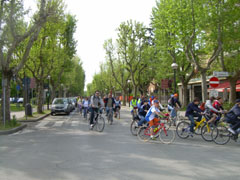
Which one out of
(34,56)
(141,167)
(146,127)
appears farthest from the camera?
(34,56)

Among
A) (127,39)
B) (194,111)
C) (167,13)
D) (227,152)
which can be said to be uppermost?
(127,39)

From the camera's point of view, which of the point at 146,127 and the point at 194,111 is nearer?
the point at 146,127

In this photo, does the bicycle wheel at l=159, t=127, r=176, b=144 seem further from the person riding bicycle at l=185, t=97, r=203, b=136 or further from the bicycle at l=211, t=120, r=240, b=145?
the bicycle at l=211, t=120, r=240, b=145

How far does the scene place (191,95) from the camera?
43.9 m

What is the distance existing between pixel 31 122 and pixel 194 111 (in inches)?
447

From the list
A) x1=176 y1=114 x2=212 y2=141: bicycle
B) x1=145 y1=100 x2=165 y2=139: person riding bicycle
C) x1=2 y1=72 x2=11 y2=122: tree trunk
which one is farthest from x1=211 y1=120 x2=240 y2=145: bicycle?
x1=2 y1=72 x2=11 y2=122: tree trunk

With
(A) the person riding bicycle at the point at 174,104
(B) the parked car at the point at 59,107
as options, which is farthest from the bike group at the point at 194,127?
(B) the parked car at the point at 59,107

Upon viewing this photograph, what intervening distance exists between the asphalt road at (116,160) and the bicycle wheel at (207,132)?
1.86 feet

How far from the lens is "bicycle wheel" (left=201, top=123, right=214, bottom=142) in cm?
982

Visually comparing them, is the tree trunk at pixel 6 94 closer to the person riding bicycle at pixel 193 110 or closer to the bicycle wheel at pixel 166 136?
the bicycle wheel at pixel 166 136

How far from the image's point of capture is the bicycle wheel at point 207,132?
32.2 ft

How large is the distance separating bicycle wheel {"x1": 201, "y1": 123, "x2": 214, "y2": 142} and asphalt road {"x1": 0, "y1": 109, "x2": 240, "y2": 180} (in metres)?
0.57

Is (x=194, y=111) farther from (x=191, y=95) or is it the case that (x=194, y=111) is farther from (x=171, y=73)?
(x=191, y=95)

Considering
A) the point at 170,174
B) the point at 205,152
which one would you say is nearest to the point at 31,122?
the point at 205,152
